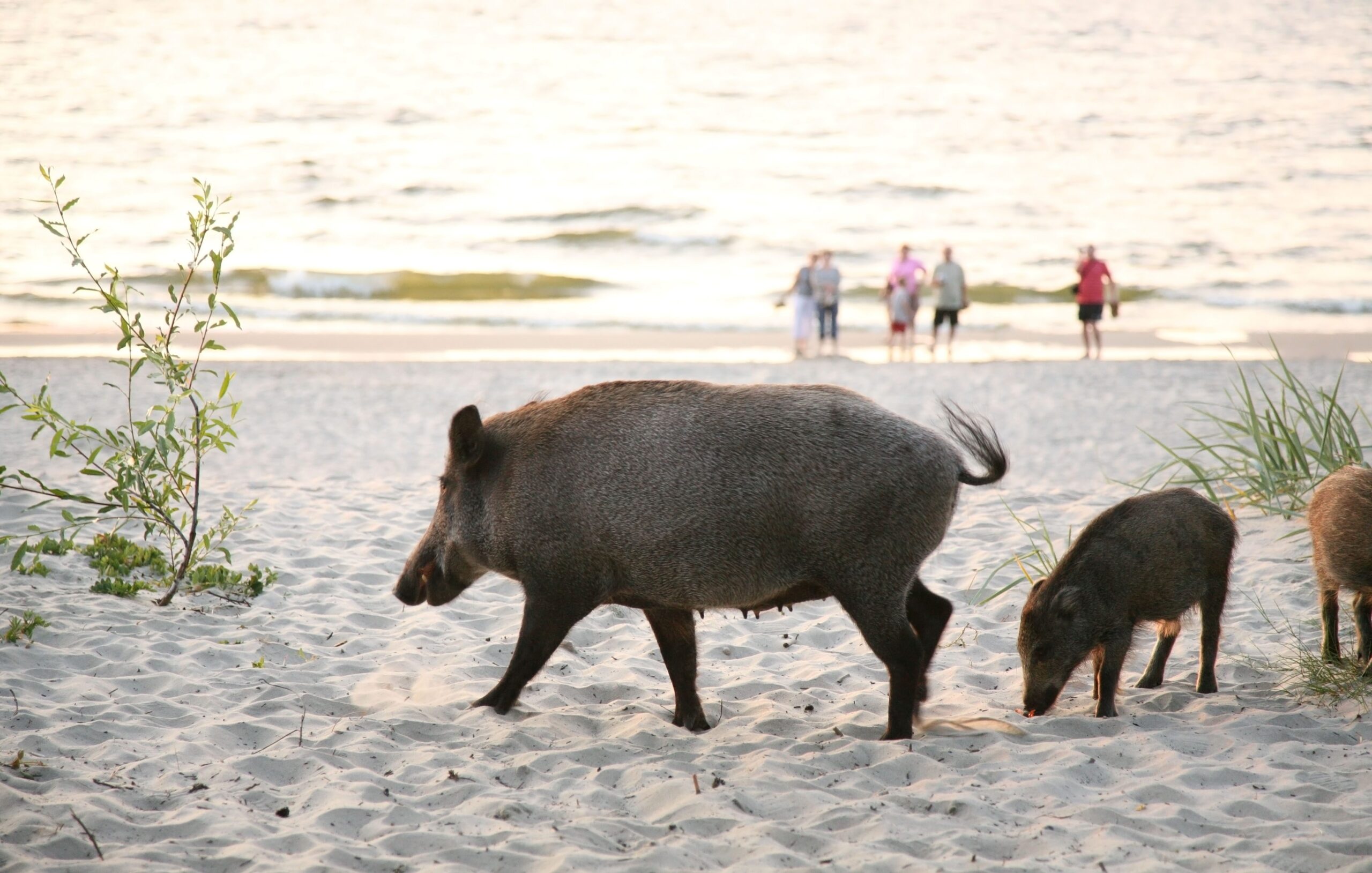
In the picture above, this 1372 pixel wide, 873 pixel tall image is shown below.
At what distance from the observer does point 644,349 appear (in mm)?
20203

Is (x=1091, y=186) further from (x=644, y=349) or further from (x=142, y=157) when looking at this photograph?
(x=142, y=157)

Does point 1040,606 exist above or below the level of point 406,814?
above

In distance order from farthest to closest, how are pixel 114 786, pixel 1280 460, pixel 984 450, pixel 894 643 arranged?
1. pixel 1280 460
2. pixel 984 450
3. pixel 894 643
4. pixel 114 786

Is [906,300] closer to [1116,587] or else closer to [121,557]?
[121,557]

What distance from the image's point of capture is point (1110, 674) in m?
4.90

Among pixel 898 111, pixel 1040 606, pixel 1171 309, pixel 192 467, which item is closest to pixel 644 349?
pixel 192 467

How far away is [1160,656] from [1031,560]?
1.97 meters

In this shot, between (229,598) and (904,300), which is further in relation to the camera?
(904,300)

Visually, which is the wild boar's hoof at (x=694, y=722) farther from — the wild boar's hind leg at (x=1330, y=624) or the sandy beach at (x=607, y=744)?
the wild boar's hind leg at (x=1330, y=624)

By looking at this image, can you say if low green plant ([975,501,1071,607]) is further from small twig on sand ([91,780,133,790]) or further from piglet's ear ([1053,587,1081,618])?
small twig on sand ([91,780,133,790])

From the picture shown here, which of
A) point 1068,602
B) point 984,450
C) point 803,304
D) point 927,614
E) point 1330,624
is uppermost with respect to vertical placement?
point 803,304

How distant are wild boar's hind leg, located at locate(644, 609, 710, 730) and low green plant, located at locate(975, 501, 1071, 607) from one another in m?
1.99

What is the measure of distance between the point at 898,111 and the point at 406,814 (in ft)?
140

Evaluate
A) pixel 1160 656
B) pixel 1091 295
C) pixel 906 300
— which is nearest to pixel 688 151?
pixel 906 300
